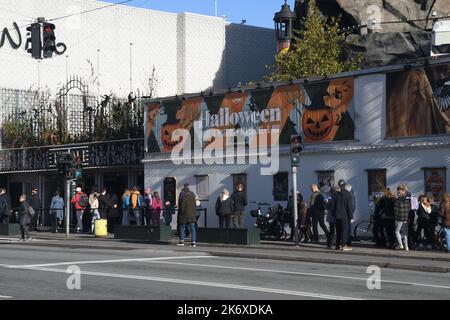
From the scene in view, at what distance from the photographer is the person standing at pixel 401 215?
949 inches

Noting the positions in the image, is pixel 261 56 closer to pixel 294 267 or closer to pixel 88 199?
pixel 88 199

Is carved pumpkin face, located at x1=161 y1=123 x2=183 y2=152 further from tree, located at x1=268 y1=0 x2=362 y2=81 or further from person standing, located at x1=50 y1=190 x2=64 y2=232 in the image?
tree, located at x1=268 y1=0 x2=362 y2=81

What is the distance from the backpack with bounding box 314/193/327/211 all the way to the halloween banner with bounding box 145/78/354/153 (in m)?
2.79

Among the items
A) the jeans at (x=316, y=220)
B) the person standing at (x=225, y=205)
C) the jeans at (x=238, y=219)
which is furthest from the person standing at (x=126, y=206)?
the jeans at (x=316, y=220)

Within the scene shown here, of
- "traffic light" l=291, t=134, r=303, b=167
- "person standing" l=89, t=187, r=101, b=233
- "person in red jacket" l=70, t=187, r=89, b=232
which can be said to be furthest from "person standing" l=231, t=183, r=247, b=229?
"person in red jacket" l=70, t=187, r=89, b=232

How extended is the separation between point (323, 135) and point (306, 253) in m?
6.44

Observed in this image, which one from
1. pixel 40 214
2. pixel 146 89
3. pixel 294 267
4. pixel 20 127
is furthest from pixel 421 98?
pixel 146 89

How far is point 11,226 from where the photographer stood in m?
34.8

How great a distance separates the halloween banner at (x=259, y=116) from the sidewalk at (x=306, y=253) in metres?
4.33

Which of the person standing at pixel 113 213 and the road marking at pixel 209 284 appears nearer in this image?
the road marking at pixel 209 284

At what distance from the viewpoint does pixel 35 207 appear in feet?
120

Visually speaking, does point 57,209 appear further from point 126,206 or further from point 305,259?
point 305,259

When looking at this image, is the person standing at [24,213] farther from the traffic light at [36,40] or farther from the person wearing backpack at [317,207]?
the person wearing backpack at [317,207]
